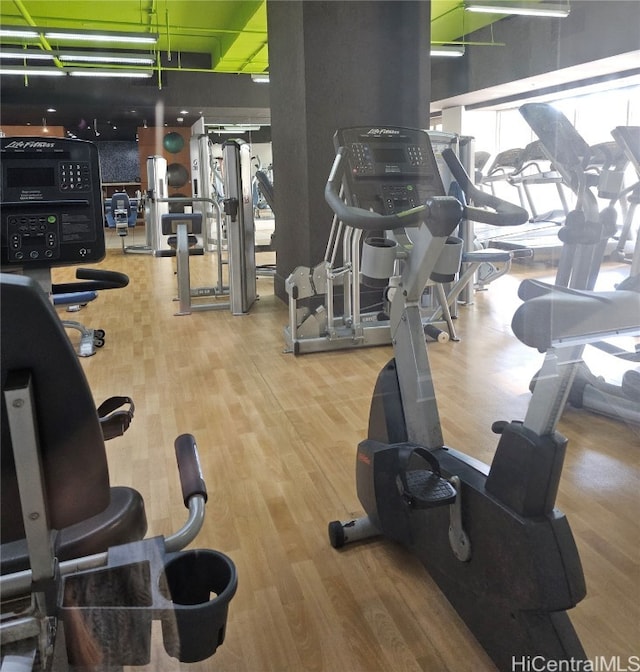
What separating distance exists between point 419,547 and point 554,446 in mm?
601

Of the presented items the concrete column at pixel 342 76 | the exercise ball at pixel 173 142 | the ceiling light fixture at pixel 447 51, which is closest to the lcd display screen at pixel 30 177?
the concrete column at pixel 342 76

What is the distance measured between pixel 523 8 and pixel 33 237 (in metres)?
3.09

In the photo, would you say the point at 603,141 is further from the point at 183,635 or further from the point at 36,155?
the point at 183,635

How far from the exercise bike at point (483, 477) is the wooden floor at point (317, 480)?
0.46ft

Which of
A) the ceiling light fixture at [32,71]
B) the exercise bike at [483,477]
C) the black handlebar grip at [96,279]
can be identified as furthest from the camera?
the ceiling light fixture at [32,71]

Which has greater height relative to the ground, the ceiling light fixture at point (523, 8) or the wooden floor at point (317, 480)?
the ceiling light fixture at point (523, 8)

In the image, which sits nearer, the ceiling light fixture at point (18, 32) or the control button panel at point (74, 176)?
the control button panel at point (74, 176)

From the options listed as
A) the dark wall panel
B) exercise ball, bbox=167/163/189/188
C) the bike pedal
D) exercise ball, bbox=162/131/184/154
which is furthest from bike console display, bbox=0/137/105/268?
exercise ball, bbox=162/131/184/154

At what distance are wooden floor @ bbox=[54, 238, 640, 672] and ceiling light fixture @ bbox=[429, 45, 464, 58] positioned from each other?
236 centimetres

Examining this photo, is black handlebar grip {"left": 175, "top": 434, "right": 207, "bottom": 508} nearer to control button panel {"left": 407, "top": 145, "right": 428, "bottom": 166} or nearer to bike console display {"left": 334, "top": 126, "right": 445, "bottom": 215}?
bike console display {"left": 334, "top": 126, "right": 445, "bottom": 215}

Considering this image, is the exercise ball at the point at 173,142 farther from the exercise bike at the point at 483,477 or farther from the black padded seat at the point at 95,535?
the black padded seat at the point at 95,535

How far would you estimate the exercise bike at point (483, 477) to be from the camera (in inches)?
49.1

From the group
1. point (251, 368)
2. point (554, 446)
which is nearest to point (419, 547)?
point (554, 446)

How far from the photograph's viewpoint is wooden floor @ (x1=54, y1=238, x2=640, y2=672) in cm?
148
